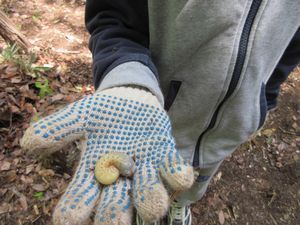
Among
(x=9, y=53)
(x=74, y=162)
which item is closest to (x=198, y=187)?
(x=74, y=162)

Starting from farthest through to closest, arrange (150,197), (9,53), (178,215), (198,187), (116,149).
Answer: (9,53) → (178,215) → (198,187) → (116,149) → (150,197)

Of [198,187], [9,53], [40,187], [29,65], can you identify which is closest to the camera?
[198,187]

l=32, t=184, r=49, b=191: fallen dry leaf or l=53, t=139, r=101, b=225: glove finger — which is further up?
l=53, t=139, r=101, b=225: glove finger

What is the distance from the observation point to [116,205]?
3.31ft

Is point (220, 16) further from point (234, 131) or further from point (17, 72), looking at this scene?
point (17, 72)

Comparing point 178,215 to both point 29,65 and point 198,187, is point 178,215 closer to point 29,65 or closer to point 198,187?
point 198,187

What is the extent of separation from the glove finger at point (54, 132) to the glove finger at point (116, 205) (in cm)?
24

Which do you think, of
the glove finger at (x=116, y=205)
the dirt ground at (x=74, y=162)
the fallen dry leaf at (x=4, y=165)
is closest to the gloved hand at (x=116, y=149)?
the glove finger at (x=116, y=205)

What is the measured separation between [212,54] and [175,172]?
0.71 meters

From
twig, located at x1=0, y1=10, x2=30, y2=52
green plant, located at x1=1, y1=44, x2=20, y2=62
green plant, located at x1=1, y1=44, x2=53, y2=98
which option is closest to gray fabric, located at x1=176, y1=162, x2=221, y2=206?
green plant, located at x1=1, y1=44, x2=53, y2=98

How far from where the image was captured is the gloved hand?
39.5 inches

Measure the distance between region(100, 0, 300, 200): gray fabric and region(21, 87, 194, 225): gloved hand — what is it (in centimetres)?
13

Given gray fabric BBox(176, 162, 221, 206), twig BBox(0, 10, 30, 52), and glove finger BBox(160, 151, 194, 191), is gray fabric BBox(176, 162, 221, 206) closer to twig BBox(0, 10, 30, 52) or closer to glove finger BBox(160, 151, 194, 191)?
glove finger BBox(160, 151, 194, 191)

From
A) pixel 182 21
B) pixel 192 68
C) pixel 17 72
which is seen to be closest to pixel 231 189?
pixel 192 68
